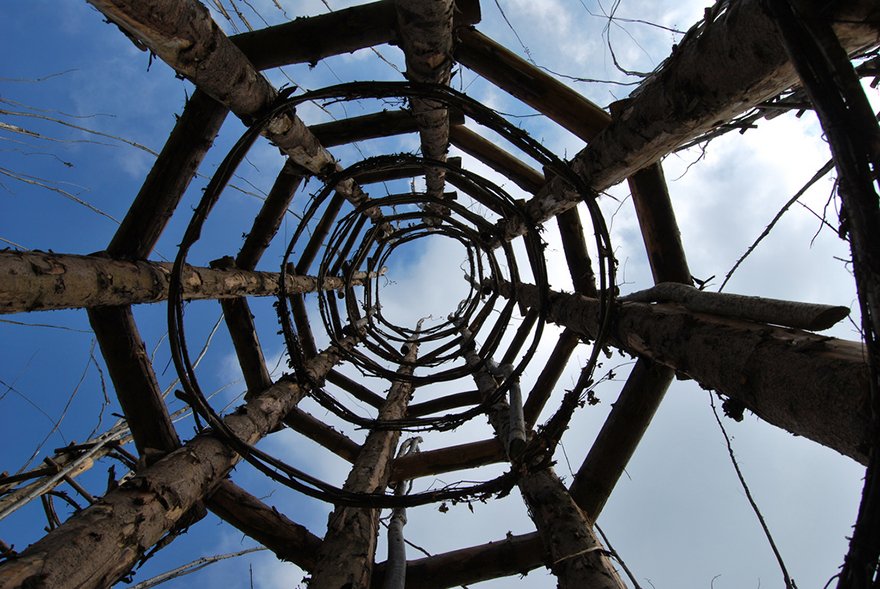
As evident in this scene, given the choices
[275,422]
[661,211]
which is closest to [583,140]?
[661,211]

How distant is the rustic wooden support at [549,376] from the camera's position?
6457 millimetres

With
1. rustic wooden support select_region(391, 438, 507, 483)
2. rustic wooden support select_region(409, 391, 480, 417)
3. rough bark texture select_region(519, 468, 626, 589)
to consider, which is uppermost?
rustic wooden support select_region(409, 391, 480, 417)

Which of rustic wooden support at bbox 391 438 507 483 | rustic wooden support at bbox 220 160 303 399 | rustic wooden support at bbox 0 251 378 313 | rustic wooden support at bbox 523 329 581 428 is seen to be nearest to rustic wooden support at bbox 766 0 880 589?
rustic wooden support at bbox 0 251 378 313

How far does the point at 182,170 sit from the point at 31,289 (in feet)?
5.20

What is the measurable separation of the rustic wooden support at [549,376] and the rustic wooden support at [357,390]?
305 centimetres

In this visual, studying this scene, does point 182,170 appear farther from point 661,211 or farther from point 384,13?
point 661,211

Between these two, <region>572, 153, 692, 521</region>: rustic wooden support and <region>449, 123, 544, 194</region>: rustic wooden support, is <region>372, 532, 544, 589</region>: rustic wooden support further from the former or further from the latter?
<region>449, 123, 544, 194</region>: rustic wooden support

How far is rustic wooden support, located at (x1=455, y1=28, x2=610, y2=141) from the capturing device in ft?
14.6

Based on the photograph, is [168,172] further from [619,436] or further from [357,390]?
[357,390]

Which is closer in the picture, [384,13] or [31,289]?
[31,289]

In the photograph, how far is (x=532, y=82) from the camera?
4492mm

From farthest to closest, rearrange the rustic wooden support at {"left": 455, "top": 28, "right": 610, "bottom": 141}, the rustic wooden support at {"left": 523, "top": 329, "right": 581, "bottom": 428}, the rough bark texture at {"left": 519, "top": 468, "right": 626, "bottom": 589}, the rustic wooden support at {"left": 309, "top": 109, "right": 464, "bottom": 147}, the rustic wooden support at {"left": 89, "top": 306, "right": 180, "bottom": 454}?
the rustic wooden support at {"left": 523, "top": 329, "right": 581, "bottom": 428}
the rustic wooden support at {"left": 309, "top": 109, "right": 464, "bottom": 147}
the rustic wooden support at {"left": 455, "top": 28, "right": 610, "bottom": 141}
the rustic wooden support at {"left": 89, "top": 306, "right": 180, "bottom": 454}
the rough bark texture at {"left": 519, "top": 468, "right": 626, "bottom": 589}

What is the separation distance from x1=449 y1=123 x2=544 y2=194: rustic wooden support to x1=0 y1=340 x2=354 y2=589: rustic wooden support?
5.11 meters

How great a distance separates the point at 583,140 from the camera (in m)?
4.64
